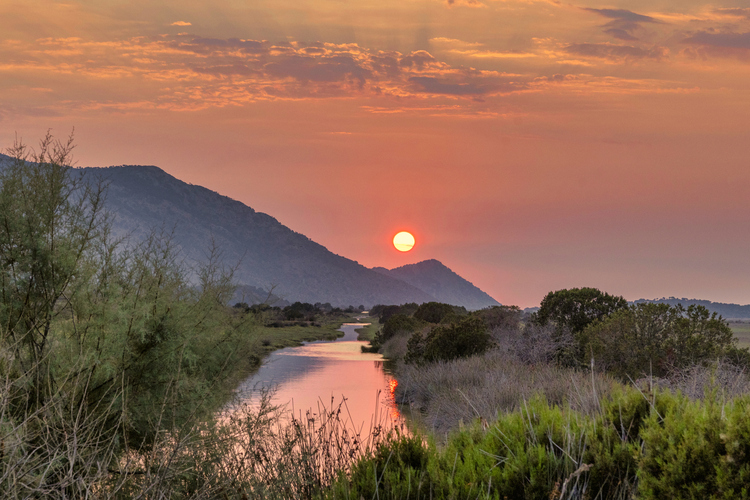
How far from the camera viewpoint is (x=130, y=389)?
→ 1179 centimetres

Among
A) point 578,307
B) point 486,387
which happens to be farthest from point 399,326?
point 486,387

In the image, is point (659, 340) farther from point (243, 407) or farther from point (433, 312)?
point (433, 312)

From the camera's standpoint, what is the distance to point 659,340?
20.2 meters

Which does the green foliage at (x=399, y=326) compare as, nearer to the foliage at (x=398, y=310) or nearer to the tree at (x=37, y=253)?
the foliage at (x=398, y=310)

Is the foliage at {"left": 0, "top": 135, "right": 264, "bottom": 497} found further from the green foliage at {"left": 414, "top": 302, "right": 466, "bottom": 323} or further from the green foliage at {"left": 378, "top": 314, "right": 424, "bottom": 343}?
the green foliage at {"left": 414, "top": 302, "right": 466, "bottom": 323}

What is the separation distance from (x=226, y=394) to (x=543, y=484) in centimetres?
1083

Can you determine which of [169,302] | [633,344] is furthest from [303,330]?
[169,302]

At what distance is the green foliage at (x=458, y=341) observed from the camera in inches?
1149

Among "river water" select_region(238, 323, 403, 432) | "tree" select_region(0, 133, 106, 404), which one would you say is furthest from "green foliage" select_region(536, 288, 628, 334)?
"tree" select_region(0, 133, 106, 404)

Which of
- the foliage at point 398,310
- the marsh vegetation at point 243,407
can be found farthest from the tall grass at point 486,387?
the foliage at point 398,310

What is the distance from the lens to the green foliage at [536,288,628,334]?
89.8 feet

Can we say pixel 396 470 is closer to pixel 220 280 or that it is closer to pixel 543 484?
pixel 543 484

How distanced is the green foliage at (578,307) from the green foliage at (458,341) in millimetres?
2933

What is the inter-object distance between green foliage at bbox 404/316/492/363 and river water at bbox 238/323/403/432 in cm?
291
